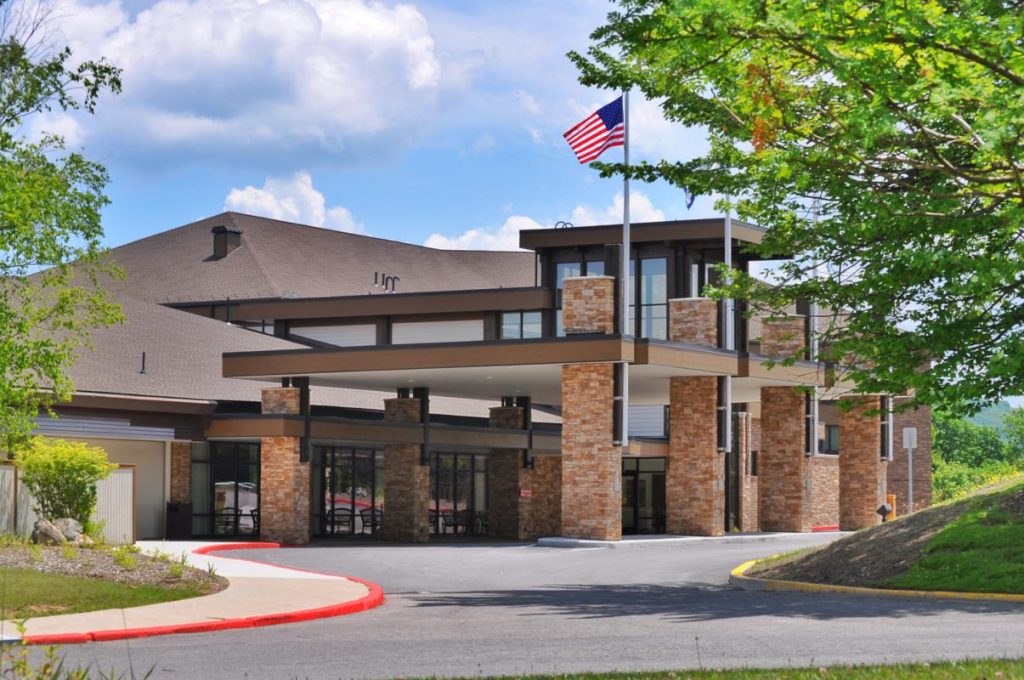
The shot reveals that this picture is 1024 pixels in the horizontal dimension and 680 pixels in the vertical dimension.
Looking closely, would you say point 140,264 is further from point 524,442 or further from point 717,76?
point 717,76

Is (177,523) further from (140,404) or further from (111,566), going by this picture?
(111,566)

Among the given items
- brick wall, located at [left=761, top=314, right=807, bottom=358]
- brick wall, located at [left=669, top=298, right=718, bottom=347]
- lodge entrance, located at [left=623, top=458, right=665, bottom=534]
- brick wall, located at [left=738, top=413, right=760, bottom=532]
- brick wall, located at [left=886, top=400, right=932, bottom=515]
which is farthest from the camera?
brick wall, located at [left=886, top=400, right=932, bottom=515]

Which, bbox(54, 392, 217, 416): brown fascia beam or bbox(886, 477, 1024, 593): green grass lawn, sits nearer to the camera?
bbox(886, 477, 1024, 593): green grass lawn

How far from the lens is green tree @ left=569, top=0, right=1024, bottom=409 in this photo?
54.1 ft

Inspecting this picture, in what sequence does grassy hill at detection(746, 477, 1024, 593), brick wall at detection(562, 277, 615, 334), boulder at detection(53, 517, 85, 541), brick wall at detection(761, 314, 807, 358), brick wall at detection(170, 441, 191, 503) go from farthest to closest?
brick wall at detection(761, 314, 807, 358)
brick wall at detection(170, 441, 191, 503)
brick wall at detection(562, 277, 615, 334)
boulder at detection(53, 517, 85, 541)
grassy hill at detection(746, 477, 1024, 593)

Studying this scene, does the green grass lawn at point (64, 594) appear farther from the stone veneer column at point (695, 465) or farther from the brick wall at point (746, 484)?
the brick wall at point (746, 484)

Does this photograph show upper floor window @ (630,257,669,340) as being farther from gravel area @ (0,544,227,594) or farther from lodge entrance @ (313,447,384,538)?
gravel area @ (0,544,227,594)

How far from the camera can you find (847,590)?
2303 cm

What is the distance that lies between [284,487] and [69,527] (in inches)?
402

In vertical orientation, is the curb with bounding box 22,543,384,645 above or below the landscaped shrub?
below

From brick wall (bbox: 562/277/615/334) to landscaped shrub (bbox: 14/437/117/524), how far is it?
1333cm

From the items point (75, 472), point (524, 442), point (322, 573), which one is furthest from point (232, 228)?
point (322, 573)

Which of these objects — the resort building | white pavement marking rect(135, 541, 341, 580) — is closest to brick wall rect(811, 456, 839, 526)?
the resort building

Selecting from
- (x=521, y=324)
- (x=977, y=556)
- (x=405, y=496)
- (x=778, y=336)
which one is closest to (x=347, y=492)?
(x=405, y=496)
